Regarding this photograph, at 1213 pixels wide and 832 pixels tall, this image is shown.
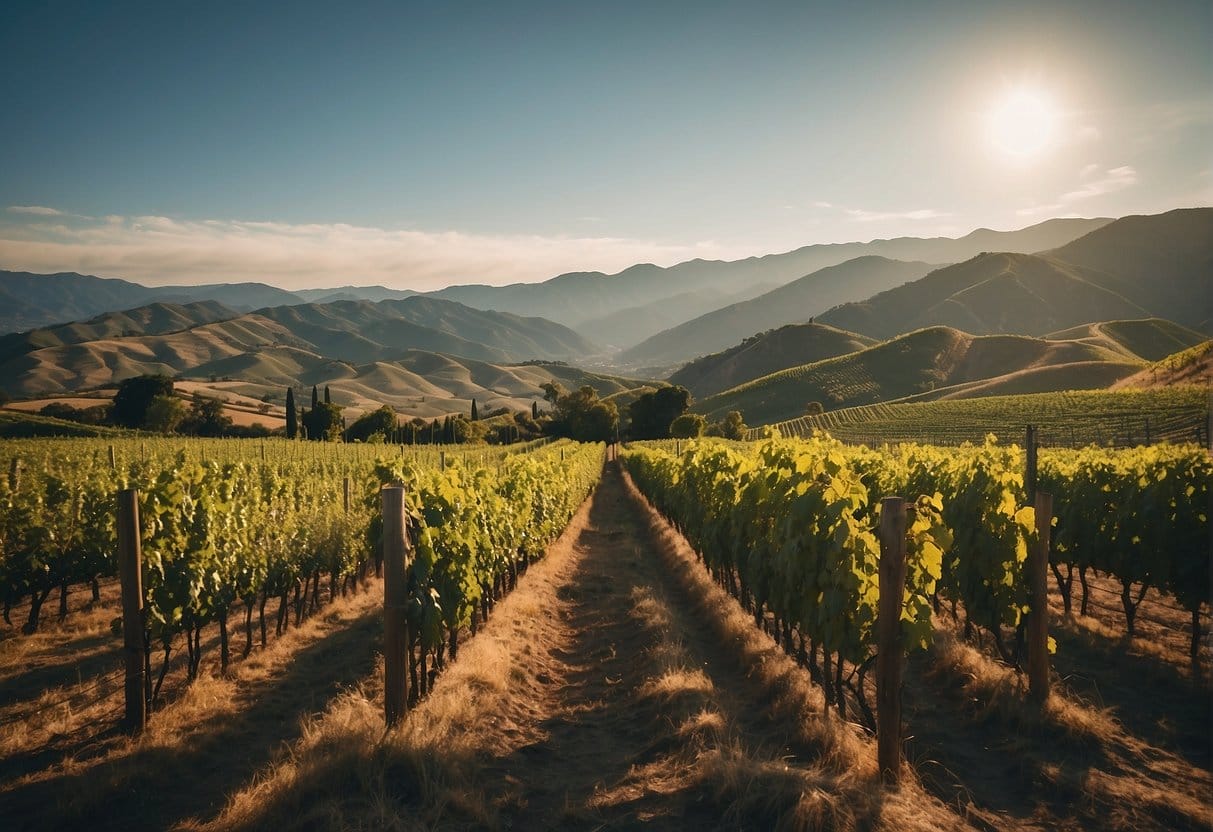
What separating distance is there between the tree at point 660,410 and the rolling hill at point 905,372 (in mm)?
31518

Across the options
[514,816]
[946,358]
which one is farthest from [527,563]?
[946,358]

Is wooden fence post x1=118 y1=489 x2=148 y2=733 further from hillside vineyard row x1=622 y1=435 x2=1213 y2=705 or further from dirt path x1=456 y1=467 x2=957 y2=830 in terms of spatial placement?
hillside vineyard row x1=622 y1=435 x2=1213 y2=705

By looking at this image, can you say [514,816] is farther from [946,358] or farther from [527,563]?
[946,358]

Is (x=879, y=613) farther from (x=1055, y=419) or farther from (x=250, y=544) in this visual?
(x=1055, y=419)

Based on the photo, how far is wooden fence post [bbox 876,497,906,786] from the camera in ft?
16.3

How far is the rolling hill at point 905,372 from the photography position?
354 feet

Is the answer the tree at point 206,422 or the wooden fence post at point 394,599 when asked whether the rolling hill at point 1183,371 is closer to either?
the wooden fence post at point 394,599

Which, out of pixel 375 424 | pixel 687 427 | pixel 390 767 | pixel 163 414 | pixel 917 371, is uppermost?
pixel 917 371

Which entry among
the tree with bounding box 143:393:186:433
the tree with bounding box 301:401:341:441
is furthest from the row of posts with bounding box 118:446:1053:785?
the tree with bounding box 143:393:186:433

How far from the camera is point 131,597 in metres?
6.27

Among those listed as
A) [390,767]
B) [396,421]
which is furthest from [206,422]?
[390,767]

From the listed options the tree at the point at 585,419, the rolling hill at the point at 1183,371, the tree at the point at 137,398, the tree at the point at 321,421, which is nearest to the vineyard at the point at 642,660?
the tree at the point at 321,421

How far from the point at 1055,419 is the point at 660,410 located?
39.8 meters

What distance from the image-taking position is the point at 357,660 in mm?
8812
